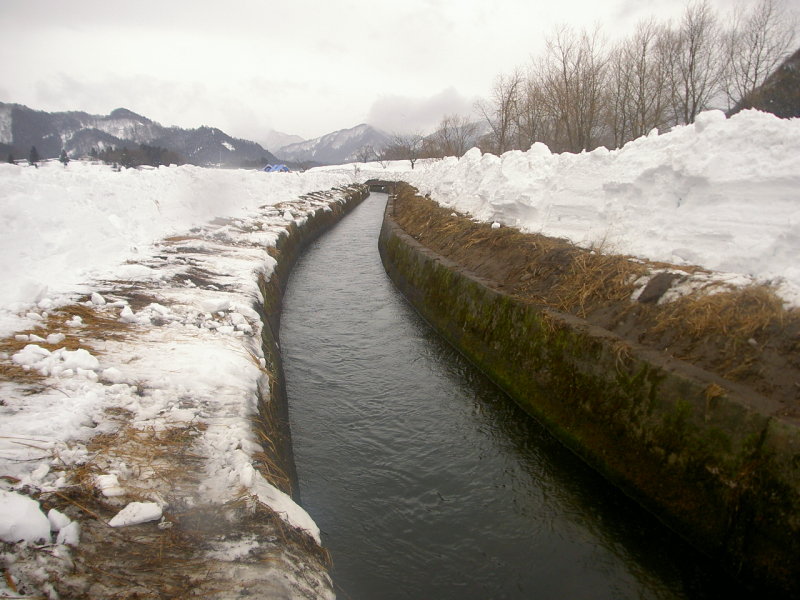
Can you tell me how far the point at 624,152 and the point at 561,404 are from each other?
146 inches

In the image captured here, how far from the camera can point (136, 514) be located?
2.26 m

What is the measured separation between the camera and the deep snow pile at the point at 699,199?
401 centimetres

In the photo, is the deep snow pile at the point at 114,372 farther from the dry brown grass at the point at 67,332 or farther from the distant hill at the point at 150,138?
the distant hill at the point at 150,138

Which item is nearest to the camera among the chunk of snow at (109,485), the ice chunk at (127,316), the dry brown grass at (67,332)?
the chunk of snow at (109,485)

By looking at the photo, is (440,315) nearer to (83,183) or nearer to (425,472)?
(425,472)

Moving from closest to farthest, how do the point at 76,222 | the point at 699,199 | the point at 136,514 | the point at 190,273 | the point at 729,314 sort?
the point at 136,514 → the point at 729,314 → the point at 699,199 → the point at 76,222 → the point at 190,273

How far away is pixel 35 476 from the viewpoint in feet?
7.21

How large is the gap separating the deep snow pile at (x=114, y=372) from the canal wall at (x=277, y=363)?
0.19 m

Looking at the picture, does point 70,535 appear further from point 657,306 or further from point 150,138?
point 150,138

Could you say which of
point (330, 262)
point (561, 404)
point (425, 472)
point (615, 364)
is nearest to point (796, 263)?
point (615, 364)

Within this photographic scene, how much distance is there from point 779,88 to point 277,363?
25972 millimetres

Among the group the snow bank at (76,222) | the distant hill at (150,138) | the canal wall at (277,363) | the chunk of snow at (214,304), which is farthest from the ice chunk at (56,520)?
the distant hill at (150,138)

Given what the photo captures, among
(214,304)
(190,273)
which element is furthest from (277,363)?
(190,273)

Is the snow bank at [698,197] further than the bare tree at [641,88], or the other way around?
the bare tree at [641,88]
